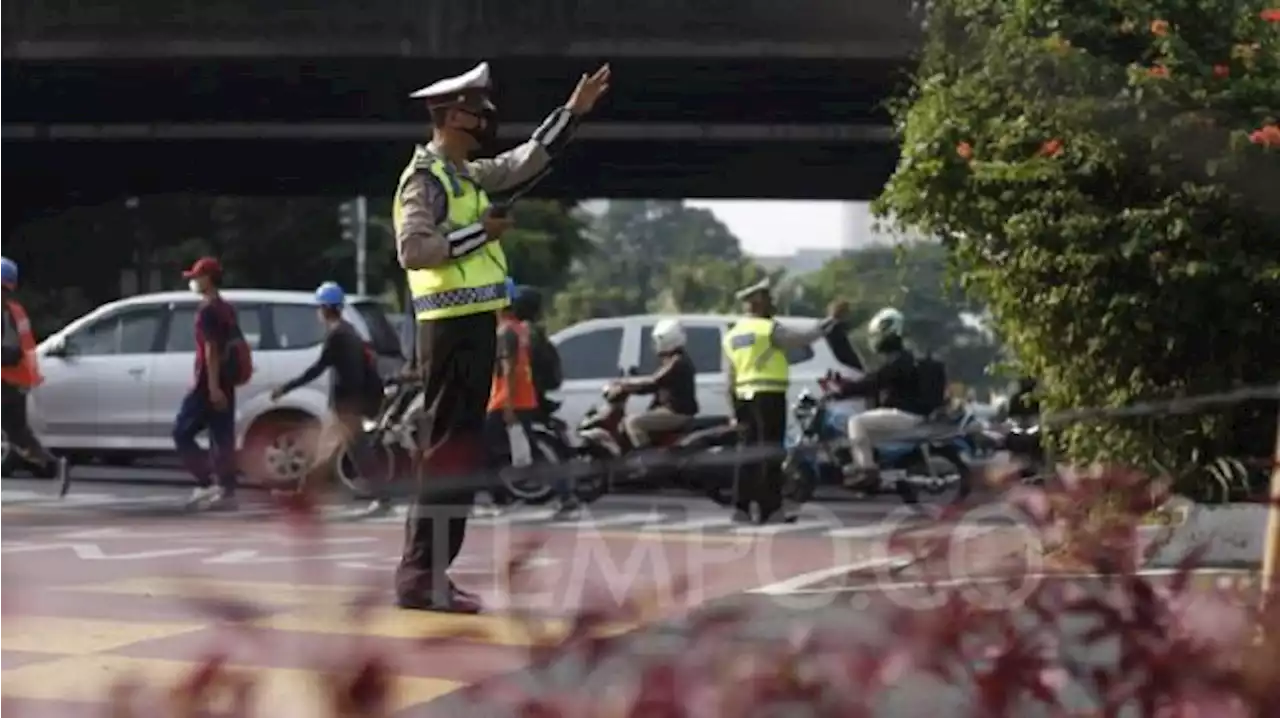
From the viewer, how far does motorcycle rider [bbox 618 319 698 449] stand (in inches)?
573

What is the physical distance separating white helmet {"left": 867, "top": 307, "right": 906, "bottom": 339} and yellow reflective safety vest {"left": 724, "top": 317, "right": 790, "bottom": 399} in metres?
1.41

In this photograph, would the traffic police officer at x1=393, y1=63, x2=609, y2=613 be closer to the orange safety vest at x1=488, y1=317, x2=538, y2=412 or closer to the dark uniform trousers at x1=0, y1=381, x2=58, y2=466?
the dark uniform trousers at x1=0, y1=381, x2=58, y2=466

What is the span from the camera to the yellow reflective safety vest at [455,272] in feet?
23.3

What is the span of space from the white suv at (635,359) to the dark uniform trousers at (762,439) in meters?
4.35

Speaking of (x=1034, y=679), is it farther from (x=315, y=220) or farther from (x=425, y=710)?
(x=315, y=220)

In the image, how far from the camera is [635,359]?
18.7 meters

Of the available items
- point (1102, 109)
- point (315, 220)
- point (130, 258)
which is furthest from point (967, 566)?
point (315, 220)

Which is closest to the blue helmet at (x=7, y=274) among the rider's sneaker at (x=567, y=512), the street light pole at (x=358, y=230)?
the rider's sneaker at (x=567, y=512)

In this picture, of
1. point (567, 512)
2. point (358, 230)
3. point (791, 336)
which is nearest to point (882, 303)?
point (358, 230)

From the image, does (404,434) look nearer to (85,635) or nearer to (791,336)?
(791,336)

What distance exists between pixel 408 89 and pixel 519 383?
10.8m

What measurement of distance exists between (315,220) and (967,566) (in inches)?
1792

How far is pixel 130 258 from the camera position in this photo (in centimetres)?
4406

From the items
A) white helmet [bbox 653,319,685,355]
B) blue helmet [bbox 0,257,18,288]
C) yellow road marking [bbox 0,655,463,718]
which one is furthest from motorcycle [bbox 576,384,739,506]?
yellow road marking [bbox 0,655,463,718]
